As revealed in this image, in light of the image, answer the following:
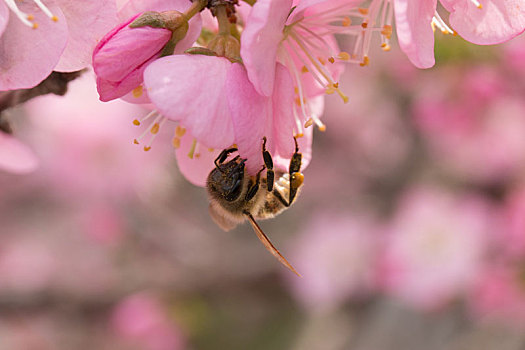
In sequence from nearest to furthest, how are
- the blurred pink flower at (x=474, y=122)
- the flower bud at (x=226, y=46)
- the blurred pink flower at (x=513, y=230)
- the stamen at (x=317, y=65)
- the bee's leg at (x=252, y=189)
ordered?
the flower bud at (x=226, y=46), the stamen at (x=317, y=65), the bee's leg at (x=252, y=189), the blurred pink flower at (x=474, y=122), the blurred pink flower at (x=513, y=230)

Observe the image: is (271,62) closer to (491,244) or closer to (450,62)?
(450,62)

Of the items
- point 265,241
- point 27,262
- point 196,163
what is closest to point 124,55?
point 196,163

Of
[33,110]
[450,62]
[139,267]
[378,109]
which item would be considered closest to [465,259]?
[378,109]

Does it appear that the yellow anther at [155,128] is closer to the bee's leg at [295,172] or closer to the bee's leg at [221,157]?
the bee's leg at [221,157]

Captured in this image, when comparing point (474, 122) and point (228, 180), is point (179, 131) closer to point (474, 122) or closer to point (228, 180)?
point (228, 180)

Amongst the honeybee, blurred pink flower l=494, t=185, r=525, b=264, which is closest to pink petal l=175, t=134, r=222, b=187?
the honeybee

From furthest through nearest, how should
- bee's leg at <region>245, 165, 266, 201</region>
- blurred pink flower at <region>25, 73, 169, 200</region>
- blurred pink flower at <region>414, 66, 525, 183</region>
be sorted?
blurred pink flower at <region>25, 73, 169, 200</region> → blurred pink flower at <region>414, 66, 525, 183</region> → bee's leg at <region>245, 165, 266, 201</region>

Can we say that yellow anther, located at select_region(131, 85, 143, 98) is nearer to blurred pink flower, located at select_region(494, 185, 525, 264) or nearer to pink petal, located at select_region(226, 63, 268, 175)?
pink petal, located at select_region(226, 63, 268, 175)

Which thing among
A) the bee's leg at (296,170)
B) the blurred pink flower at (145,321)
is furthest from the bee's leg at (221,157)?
the blurred pink flower at (145,321)
